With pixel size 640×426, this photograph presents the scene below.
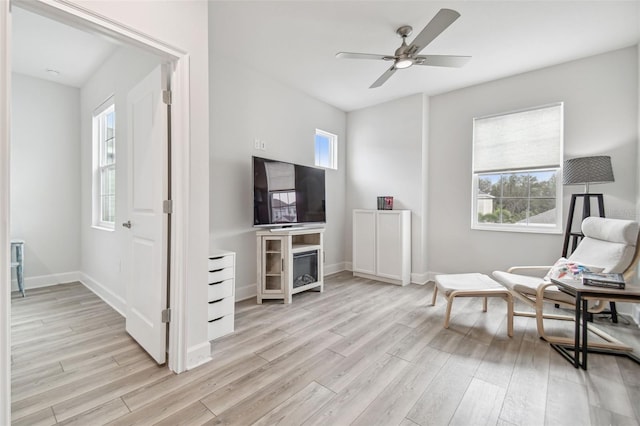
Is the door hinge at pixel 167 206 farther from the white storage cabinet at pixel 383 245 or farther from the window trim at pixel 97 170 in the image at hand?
the white storage cabinet at pixel 383 245

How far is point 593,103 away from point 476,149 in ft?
3.88

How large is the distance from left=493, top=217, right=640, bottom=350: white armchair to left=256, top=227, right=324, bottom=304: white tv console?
2.05 m

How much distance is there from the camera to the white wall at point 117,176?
2.60 metres

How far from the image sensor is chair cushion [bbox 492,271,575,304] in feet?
7.26

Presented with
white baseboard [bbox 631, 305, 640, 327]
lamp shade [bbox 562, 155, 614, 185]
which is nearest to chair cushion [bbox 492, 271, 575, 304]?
white baseboard [bbox 631, 305, 640, 327]

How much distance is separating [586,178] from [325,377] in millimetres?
3010

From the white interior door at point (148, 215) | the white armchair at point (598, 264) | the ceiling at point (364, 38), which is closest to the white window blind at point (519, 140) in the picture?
the ceiling at point (364, 38)

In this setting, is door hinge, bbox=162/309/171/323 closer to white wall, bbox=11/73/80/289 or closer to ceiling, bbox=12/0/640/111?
ceiling, bbox=12/0/640/111

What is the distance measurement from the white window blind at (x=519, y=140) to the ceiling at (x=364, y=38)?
54 cm

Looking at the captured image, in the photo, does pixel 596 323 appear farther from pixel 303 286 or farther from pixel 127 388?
pixel 127 388

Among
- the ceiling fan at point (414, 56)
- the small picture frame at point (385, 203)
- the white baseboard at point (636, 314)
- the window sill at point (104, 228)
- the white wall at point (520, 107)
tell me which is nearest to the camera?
the ceiling fan at point (414, 56)

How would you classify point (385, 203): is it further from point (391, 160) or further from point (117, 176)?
point (117, 176)

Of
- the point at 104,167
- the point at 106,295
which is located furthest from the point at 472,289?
the point at 104,167

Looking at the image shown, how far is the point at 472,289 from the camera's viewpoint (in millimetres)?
2494
